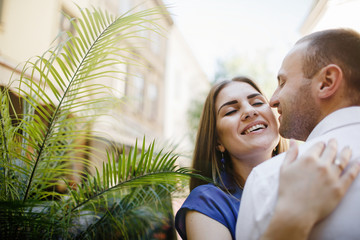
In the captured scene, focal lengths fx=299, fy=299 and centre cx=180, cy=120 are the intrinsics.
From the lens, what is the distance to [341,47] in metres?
1.42

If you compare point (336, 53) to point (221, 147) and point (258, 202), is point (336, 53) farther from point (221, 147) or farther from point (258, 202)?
point (221, 147)

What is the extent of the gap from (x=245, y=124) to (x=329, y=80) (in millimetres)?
818

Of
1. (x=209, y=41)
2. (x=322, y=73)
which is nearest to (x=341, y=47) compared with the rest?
(x=322, y=73)

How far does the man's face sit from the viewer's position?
1442 millimetres

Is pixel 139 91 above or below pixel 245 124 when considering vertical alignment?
above

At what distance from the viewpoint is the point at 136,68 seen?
1284 cm

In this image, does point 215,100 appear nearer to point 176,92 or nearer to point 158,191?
point 158,191

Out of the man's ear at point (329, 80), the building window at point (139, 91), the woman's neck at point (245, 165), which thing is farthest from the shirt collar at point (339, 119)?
the building window at point (139, 91)

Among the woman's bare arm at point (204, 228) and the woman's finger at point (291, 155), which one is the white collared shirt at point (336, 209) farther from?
the woman's bare arm at point (204, 228)

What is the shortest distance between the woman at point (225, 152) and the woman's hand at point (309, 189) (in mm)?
734

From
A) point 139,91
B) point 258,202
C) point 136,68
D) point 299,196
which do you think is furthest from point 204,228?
point 139,91

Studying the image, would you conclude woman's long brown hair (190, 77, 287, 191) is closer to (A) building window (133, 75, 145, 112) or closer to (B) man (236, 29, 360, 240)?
(B) man (236, 29, 360, 240)

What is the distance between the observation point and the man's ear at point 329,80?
1332 millimetres

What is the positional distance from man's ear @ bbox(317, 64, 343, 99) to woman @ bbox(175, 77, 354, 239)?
2.34 feet
